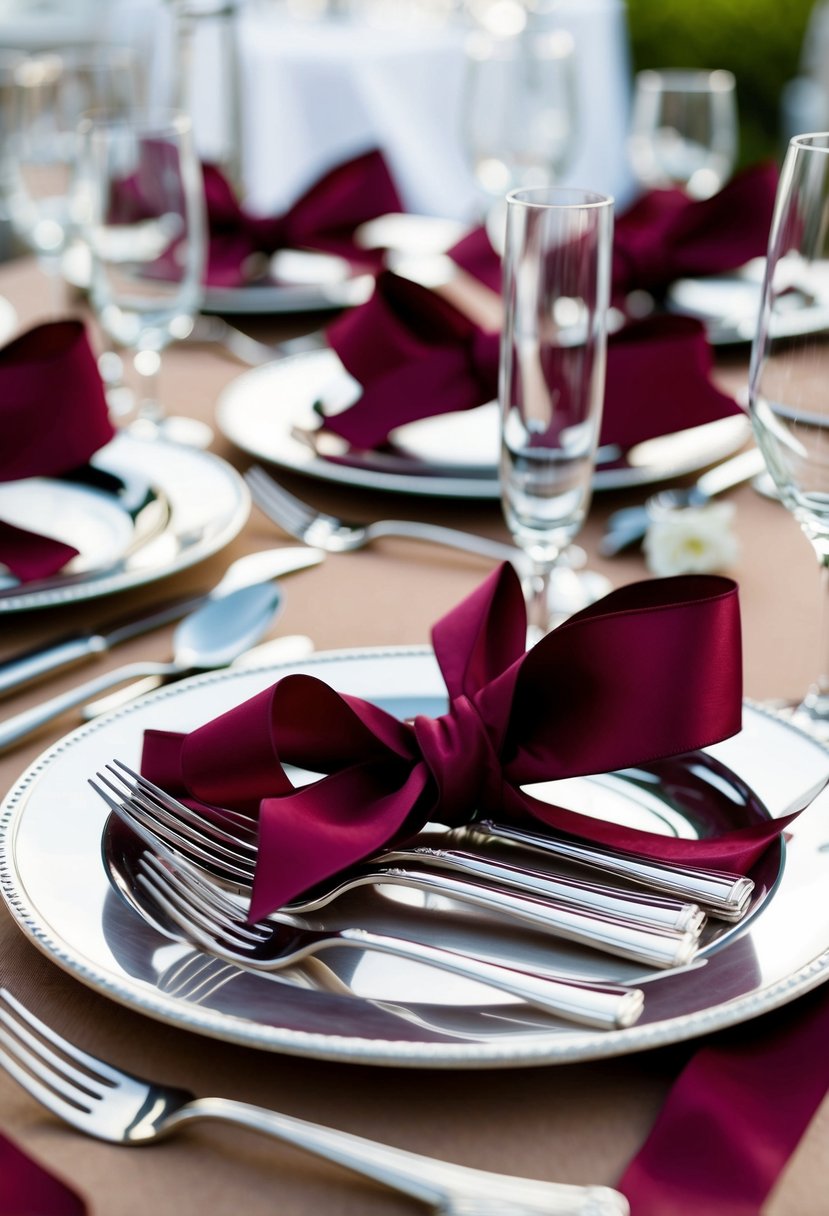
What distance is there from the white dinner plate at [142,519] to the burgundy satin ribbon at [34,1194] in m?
0.43

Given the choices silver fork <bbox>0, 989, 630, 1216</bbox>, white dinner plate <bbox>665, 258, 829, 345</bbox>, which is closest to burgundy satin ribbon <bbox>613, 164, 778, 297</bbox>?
white dinner plate <bbox>665, 258, 829, 345</bbox>

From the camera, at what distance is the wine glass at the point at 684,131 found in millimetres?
1493

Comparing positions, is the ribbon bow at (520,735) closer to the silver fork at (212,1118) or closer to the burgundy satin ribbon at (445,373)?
the silver fork at (212,1118)

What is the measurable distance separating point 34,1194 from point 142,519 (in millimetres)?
565

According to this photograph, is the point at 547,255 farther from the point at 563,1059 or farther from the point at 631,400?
the point at 563,1059

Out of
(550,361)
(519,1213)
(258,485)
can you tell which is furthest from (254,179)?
(519,1213)

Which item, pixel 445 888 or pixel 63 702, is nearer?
pixel 445 888

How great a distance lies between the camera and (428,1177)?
388 millimetres

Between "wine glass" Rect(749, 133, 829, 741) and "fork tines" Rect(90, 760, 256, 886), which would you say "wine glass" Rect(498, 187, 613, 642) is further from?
"fork tines" Rect(90, 760, 256, 886)

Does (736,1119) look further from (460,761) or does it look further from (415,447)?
(415,447)

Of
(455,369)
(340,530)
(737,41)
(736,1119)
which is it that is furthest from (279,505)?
(737,41)

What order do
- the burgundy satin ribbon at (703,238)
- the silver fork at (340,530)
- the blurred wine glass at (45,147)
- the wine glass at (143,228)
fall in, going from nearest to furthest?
the silver fork at (340,530) < the wine glass at (143,228) < the burgundy satin ribbon at (703,238) < the blurred wine glass at (45,147)

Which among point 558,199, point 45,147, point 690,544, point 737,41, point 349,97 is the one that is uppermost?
point 558,199

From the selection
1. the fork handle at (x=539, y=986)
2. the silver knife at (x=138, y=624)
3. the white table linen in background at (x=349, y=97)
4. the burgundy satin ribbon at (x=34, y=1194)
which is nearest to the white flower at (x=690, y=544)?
the silver knife at (x=138, y=624)
